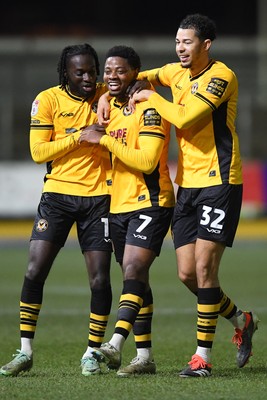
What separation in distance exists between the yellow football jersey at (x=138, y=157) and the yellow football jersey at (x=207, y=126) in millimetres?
114

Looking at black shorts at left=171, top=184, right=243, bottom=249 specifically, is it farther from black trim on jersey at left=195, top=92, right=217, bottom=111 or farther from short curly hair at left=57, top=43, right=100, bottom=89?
short curly hair at left=57, top=43, right=100, bottom=89

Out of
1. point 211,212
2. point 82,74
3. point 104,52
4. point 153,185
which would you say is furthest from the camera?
point 104,52

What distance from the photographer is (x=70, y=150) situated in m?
7.44

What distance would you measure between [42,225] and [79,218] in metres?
0.28

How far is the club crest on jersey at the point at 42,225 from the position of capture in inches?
293

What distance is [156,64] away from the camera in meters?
28.2

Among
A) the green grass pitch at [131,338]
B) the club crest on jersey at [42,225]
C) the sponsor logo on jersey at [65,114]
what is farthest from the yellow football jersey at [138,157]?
the green grass pitch at [131,338]

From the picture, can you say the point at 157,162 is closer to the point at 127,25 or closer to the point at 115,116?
the point at 115,116

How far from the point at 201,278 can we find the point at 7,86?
20.7 metres

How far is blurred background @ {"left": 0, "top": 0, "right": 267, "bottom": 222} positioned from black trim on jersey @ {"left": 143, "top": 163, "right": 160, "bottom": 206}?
1499 centimetres

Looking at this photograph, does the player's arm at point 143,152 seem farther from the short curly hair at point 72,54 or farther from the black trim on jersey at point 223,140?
the short curly hair at point 72,54

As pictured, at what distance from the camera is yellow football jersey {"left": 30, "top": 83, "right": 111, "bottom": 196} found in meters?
7.50

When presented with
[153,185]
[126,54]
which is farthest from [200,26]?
[153,185]

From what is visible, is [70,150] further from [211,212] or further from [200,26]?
[200,26]
